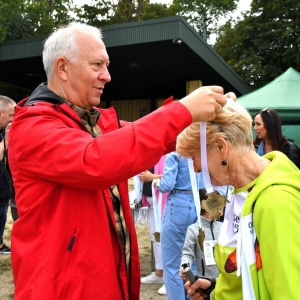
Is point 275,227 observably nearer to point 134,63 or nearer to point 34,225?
point 34,225

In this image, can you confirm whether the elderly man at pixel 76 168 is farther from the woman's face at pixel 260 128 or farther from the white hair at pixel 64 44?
the woman's face at pixel 260 128

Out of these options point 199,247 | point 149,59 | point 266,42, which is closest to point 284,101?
point 199,247

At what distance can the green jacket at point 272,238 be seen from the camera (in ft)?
4.11

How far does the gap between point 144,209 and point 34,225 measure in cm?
386

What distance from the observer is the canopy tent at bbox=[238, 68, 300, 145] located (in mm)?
7023

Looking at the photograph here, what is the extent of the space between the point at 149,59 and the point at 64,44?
1362cm

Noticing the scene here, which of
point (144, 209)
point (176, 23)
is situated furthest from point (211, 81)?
point (144, 209)

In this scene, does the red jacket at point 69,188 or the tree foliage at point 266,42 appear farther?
the tree foliage at point 266,42

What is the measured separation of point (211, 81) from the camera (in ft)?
60.7

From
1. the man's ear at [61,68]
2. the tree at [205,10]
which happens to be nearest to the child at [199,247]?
the man's ear at [61,68]

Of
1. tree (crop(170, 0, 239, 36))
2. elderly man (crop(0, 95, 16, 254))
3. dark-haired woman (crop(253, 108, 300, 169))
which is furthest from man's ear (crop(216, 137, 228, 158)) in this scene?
tree (crop(170, 0, 239, 36))

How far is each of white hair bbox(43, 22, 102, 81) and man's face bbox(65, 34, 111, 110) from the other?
0.02 metres

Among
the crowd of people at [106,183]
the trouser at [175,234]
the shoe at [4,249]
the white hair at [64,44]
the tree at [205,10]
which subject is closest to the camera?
the crowd of people at [106,183]

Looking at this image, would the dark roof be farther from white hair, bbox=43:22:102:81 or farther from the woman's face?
white hair, bbox=43:22:102:81
